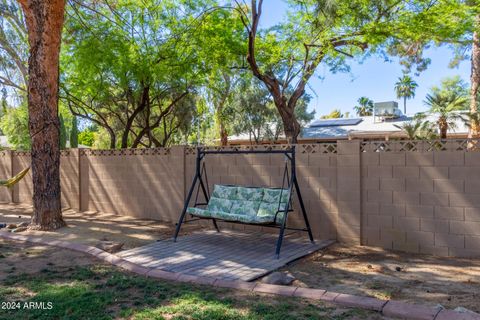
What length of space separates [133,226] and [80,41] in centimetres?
577

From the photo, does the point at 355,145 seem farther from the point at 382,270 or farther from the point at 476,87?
the point at 476,87

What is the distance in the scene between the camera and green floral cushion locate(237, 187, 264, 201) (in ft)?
21.7

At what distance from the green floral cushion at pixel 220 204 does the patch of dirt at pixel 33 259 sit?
213 cm

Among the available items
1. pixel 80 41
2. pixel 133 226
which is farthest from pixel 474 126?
pixel 80 41

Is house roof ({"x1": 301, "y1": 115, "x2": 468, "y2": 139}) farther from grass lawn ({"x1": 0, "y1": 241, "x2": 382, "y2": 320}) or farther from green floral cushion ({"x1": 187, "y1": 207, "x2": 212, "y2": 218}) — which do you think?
grass lawn ({"x1": 0, "y1": 241, "x2": 382, "y2": 320})

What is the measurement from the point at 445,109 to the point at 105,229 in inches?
513

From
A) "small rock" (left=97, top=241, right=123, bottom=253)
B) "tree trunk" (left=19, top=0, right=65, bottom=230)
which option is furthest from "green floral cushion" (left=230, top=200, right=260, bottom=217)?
"tree trunk" (left=19, top=0, right=65, bottom=230)

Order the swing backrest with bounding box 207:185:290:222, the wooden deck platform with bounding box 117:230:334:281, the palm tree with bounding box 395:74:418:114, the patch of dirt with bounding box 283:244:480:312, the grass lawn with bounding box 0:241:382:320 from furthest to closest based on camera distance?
1. the palm tree with bounding box 395:74:418:114
2. the swing backrest with bounding box 207:185:290:222
3. the wooden deck platform with bounding box 117:230:334:281
4. the patch of dirt with bounding box 283:244:480:312
5. the grass lawn with bounding box 0:241:382:320

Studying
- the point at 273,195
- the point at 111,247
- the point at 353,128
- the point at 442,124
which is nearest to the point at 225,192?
the point at 273,195

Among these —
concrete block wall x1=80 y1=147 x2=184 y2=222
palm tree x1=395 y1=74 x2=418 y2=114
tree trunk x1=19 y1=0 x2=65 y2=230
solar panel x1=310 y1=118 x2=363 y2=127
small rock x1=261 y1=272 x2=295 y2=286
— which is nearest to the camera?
small rock x1=261 y1=272 x2=295 y2=286

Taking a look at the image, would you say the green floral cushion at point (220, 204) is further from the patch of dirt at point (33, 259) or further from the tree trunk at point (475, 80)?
the tree trunk at point (475, 80)

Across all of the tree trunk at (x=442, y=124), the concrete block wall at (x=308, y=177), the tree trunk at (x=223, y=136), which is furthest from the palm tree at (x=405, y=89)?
the concrete block wall at (x=308, y=177)

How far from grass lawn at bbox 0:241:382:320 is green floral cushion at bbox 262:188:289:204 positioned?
2308mm

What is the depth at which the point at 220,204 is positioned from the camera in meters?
6.94
